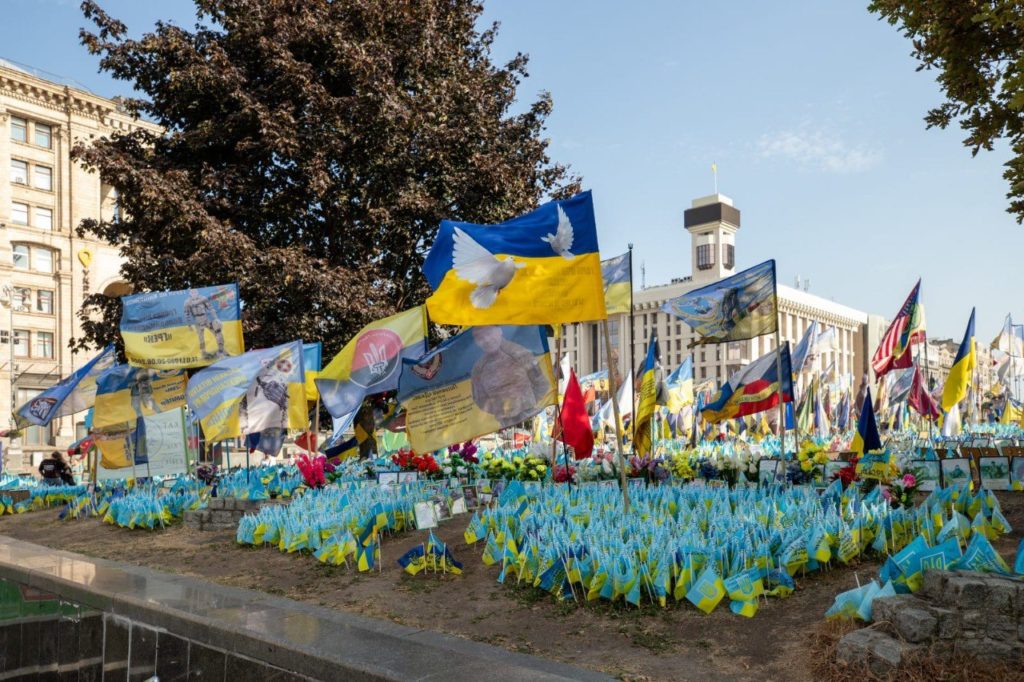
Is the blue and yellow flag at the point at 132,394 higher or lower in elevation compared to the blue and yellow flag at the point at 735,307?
lower

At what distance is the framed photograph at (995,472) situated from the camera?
12977 millimetres

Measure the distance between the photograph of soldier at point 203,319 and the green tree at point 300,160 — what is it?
423 cm

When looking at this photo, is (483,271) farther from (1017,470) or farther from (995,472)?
(1017,470)

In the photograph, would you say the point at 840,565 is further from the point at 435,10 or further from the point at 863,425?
the point at 435,10

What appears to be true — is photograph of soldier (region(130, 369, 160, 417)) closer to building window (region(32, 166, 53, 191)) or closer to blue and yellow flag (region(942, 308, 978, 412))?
blue and yellow flag (region(942, 308, 978, 412))

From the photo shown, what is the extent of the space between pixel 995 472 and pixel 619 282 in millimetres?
6609

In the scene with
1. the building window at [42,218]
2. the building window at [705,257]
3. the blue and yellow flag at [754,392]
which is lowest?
the blue and yellow flag at [754,392]

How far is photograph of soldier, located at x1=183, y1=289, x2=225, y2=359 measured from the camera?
1528 cm

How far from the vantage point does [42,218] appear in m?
57.7

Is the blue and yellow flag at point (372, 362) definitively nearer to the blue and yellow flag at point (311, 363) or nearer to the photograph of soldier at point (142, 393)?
the blue and yellow flag at point (311, 363)

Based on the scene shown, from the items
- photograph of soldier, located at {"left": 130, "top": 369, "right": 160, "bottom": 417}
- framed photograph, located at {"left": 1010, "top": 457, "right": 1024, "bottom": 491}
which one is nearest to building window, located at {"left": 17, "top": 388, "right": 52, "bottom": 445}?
photograph of soldier, located at {"left": 130, "top": 369, "right": 160, "bottom": 417}

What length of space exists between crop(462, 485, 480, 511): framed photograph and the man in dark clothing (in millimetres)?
15435

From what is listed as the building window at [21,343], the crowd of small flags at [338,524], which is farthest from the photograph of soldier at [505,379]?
the building window at [21,343]

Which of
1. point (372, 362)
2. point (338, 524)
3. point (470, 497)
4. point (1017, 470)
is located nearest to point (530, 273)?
point (338, 524)
